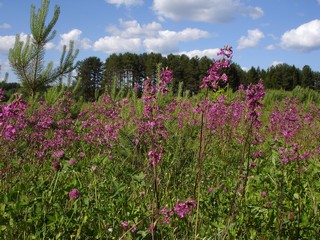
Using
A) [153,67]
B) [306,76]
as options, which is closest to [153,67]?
[153,67]

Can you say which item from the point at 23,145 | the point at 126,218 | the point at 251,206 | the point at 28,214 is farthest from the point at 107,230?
the point at 23,145

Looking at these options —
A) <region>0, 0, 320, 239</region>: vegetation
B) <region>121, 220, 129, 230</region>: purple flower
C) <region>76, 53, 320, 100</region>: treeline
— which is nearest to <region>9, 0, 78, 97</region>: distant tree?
<region>0, 0, 320, 239</region>: vegetation

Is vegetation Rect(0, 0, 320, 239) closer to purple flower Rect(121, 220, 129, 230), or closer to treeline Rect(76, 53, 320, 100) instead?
purple flower Rect(121, 220, 129, 230)

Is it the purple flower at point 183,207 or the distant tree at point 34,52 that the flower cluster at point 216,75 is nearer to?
the purple flower at point 183,207

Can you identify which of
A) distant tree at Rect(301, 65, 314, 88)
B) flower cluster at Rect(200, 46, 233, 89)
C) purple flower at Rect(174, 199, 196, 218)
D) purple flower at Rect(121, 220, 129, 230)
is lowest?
purple flower at Rect(121, 220, 129, 230)

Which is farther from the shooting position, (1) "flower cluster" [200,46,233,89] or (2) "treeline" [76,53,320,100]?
(2) "treeline" [76,53,320,100]

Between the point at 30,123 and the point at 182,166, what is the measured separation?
2.50 meters

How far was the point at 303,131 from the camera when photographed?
24.7 feet

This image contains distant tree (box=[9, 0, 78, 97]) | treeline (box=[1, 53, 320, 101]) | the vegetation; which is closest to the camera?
the vegetation

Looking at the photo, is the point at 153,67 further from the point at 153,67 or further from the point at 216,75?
the point at 216,75

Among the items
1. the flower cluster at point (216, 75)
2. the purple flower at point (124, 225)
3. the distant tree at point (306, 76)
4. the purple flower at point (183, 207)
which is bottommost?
the purple flower at point (124, 225)

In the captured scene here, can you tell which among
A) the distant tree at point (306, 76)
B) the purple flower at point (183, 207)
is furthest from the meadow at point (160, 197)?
the distant tree at point (306, 76)

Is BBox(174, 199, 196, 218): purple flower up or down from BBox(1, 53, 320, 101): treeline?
down

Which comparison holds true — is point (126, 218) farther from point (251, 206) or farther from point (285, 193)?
point (285, 193)
